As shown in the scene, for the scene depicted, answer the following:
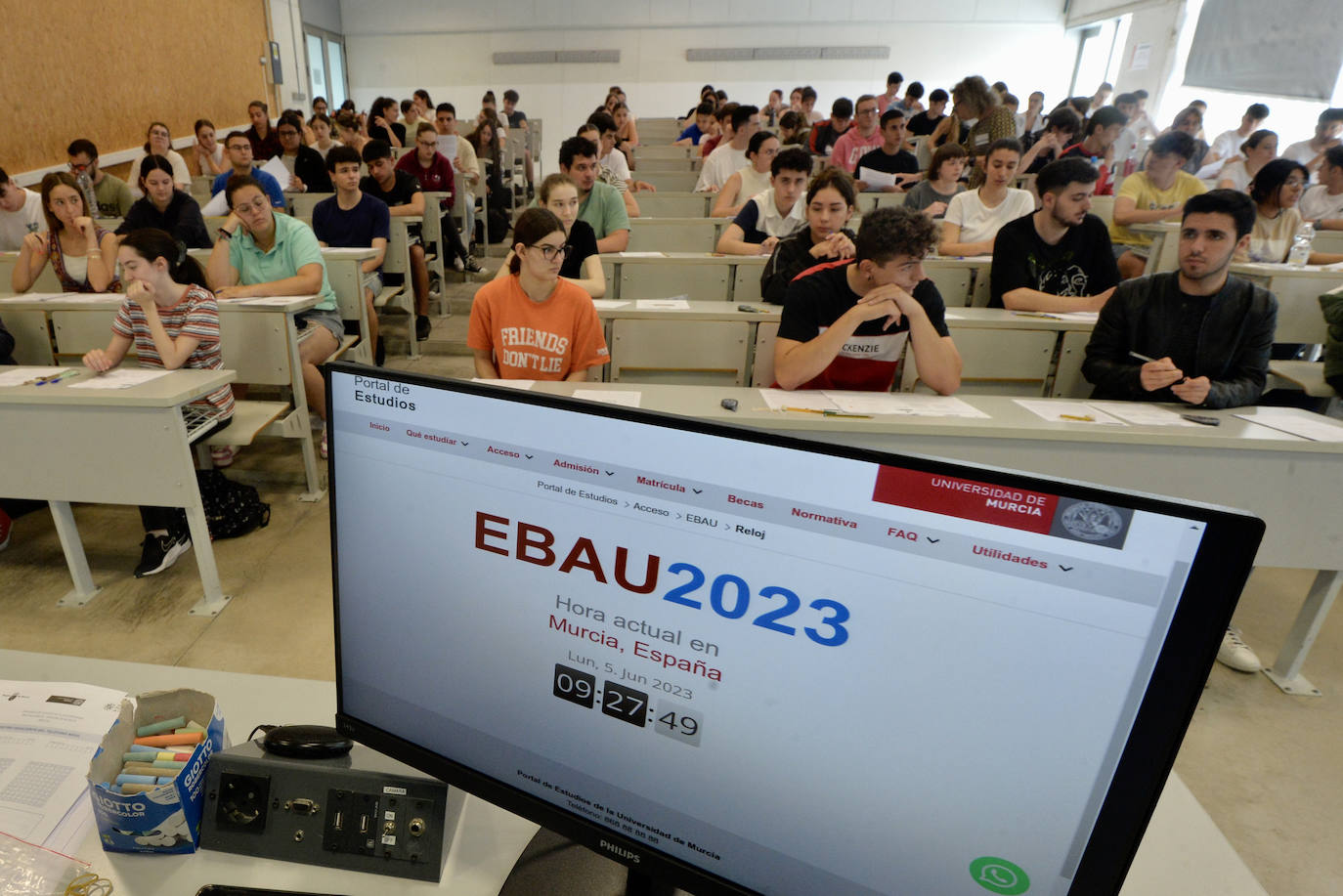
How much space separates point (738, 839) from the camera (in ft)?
1.80

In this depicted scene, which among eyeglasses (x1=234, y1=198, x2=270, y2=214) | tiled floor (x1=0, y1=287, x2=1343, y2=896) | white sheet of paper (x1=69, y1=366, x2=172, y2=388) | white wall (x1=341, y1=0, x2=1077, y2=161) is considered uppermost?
white wall (x1=341, y1=0, x2=1077, y2=161)

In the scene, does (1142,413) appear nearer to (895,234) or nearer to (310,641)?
(895,234)

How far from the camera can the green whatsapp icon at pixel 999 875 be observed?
48 centimetres

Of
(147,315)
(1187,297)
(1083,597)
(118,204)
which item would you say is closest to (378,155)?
(118,204)

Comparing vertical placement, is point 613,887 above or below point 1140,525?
below

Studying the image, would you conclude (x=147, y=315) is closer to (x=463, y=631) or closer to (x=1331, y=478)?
(x=463, y=631)

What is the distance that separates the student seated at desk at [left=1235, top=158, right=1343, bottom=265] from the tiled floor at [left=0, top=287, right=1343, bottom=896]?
1.81 m

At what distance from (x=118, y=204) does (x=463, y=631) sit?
19.3 ft

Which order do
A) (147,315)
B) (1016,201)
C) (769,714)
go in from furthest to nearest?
1. (1016,201)
2. (147,315)
3. (769,714)

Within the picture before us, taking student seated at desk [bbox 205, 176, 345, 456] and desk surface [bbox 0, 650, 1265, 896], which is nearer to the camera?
desk surface [bbox 0, 650, 1265, 896]

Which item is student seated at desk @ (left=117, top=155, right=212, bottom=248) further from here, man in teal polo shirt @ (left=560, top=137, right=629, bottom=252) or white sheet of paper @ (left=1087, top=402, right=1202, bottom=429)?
white sheet of paper @ (left=1087, top=402, right=1202, bottom=429)

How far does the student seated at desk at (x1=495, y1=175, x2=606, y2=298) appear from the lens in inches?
118

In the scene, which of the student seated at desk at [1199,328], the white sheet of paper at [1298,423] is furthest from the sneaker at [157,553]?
the white sheet of paper at [1298,423]

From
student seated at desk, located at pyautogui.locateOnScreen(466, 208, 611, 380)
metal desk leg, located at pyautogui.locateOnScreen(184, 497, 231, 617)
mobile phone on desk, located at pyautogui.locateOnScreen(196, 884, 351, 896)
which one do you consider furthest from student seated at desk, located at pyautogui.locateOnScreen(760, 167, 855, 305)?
mobile phone on desk, located at pyautogui.locateOnScreen(196, 884, 351, 896)
